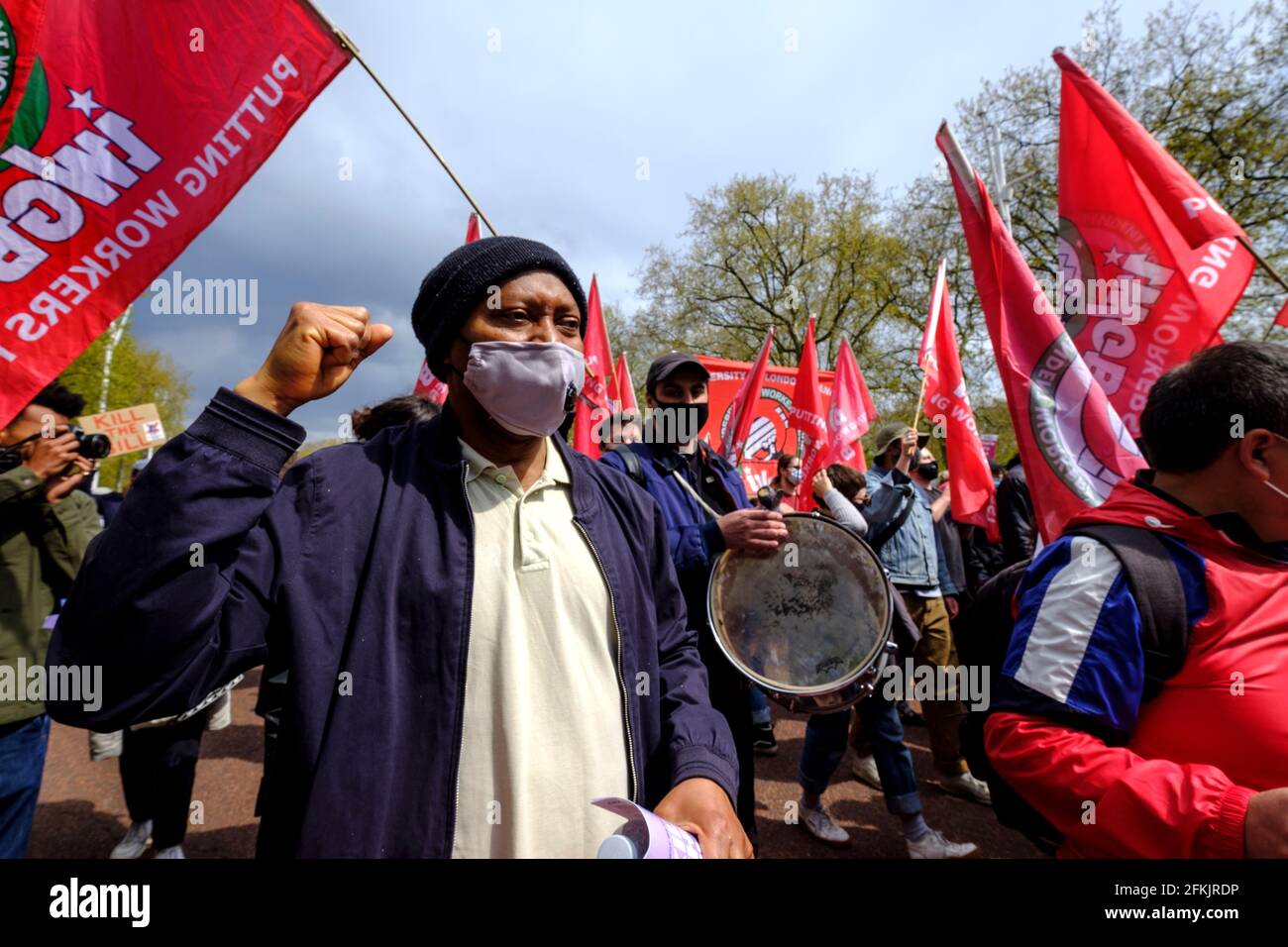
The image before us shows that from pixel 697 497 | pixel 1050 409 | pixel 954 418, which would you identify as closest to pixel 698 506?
pixel 697 497

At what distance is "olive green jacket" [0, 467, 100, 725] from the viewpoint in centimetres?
246

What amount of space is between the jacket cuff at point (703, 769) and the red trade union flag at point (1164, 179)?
10.8 ft

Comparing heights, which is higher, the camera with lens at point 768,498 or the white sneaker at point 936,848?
the camera with lens at point 768,498

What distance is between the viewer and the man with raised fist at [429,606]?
101 cm

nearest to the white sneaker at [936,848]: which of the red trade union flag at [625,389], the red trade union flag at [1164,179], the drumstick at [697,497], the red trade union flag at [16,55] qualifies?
the drumstick at [697,497]

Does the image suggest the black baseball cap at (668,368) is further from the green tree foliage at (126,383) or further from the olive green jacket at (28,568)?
the green tree foliage at (126,383)

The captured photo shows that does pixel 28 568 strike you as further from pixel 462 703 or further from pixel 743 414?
pixel 743 414

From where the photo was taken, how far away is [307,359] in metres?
1.16

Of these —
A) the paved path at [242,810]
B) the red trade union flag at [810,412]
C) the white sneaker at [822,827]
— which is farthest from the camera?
the red trade union flag at [810,412]

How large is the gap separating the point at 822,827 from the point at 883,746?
0.66 meters

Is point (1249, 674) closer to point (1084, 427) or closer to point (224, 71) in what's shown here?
point (1084, 427)

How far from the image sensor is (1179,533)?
4.98ft

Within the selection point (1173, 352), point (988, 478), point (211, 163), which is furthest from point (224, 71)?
point (988, 478)

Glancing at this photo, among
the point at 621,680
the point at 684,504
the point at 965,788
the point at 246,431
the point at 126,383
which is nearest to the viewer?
the point at 246,431
